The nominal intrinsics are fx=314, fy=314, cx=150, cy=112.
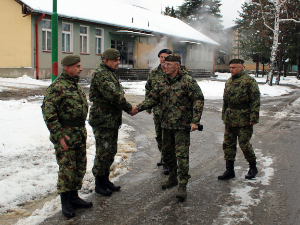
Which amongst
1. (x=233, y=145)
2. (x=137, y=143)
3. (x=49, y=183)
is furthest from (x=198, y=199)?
(x=137, y=143)

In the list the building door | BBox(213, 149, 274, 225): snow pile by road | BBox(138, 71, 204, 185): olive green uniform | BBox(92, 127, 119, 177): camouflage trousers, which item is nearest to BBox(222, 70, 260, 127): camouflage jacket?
BBox(213, 149, 274, 225): snow pile by road

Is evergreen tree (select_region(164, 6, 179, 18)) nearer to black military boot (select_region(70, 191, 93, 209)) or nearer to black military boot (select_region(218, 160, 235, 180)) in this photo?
black military boot (select_region(218, 160, 235, 180))

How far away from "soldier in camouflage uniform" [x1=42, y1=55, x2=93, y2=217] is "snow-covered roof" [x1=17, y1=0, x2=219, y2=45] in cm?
1838

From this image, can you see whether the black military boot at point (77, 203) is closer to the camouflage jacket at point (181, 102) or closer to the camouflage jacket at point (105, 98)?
the camouflage jacket at point (105, 98)

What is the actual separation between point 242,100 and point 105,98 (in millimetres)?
2337

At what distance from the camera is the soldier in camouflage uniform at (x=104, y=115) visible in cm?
438

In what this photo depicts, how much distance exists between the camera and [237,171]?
18.2 ft

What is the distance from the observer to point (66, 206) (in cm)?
381

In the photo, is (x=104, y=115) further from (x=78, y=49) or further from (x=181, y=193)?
(x=78, y=49)

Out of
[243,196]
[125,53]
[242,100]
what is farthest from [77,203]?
[125,53]

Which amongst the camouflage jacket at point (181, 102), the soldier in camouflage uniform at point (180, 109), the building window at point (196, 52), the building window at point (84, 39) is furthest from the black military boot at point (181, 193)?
the building window at point (196, 52)

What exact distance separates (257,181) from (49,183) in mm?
3232

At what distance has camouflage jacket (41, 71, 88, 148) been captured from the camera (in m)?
3.69

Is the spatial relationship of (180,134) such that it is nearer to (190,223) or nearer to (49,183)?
(190,223)
